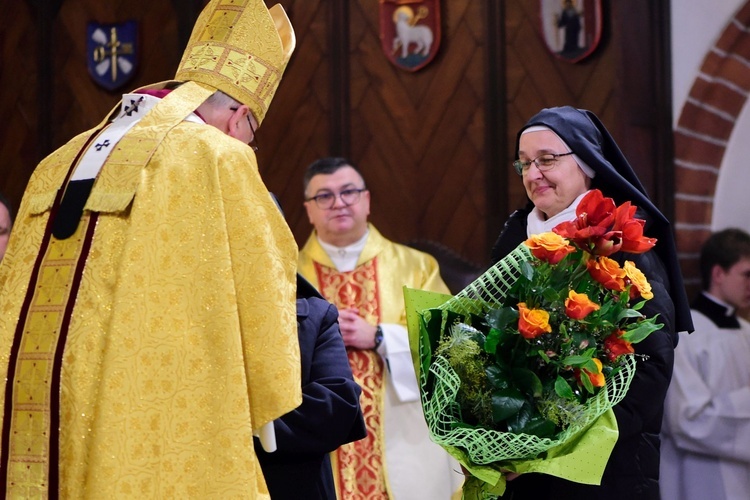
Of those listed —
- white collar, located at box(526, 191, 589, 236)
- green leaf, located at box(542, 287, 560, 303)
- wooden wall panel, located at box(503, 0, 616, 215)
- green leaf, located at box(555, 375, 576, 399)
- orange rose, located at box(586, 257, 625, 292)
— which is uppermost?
wooden wall panel, located at box(503, 0, 616, 215)

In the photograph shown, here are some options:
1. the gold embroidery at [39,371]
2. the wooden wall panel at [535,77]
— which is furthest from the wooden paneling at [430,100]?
the gold embroidery at [39,371]

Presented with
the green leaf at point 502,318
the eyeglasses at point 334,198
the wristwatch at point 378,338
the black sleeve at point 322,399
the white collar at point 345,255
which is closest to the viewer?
the green leaf at point 502,318

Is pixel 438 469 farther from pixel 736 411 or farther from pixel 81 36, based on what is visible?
pixel 81 36

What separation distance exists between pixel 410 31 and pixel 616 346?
378 cm

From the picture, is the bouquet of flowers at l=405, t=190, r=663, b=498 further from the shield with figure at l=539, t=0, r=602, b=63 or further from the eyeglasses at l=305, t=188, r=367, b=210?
the shield with figure at l=539, t=0, r=602, b=63

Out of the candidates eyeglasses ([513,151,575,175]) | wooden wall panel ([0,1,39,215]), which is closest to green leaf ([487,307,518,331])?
eyeglasses ([513,151,575,175])

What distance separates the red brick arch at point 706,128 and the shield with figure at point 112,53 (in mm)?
3387

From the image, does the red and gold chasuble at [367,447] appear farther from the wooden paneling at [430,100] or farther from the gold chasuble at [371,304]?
the wooden paneling at [430,100]

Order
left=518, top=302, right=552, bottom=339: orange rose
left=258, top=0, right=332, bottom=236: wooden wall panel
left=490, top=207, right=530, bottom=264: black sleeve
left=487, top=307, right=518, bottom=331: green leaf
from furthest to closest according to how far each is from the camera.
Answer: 1. left=258, top=0, right=332, bottom=236: wooden wall panel
2. left=490, top=207, right=530, bottom=264: black sleeve
3. left=487, top=307, right=518, bottom=331: green leaf
4. left=518, top=302, right=552, bottom=339: orange rose

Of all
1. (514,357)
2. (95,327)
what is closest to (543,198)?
(514,357)

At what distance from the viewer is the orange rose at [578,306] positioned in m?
2.59

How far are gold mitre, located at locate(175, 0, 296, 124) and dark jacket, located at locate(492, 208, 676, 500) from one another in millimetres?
1097

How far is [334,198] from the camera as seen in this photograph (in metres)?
5.22

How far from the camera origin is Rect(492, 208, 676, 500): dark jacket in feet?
9.80
